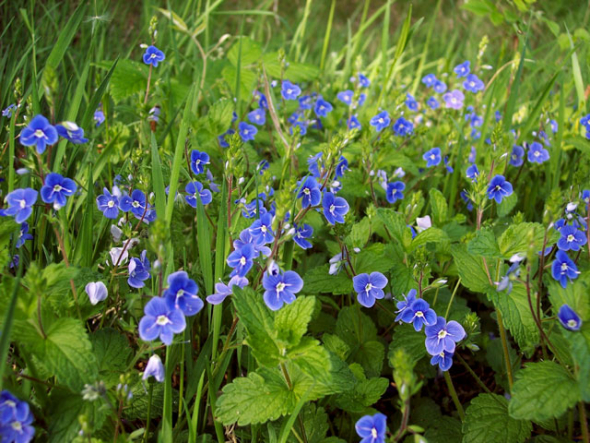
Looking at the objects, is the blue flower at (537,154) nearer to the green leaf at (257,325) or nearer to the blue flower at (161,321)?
the green leaf at (257,325)

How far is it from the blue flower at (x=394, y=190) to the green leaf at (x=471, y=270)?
78cm

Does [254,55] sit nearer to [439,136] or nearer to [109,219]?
[439,136]

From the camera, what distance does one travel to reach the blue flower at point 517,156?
315cm

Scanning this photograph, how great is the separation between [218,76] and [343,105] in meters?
1.05

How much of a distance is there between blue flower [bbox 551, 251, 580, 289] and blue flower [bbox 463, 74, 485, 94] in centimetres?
219

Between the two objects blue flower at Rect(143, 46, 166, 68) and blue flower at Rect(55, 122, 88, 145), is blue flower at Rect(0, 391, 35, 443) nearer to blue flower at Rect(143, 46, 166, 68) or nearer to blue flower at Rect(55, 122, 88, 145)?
blue flower at Rect(55, 122, 88, 145)

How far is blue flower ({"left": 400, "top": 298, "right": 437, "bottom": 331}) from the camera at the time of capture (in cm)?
195

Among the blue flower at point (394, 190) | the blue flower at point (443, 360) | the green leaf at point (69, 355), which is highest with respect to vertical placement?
the green leaf at point (69, 355)

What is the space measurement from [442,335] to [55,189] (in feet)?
4.96

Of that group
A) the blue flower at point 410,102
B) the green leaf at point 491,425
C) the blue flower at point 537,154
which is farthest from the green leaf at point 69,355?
the blue flower at point 410,102

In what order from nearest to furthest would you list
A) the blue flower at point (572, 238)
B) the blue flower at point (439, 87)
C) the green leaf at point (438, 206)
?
the blue flower at point (572, 238), the green leaf at point (438, 206), the blue flower at point (439, 87)

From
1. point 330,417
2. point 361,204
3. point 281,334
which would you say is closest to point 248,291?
point 281,334

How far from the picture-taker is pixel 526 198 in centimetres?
340

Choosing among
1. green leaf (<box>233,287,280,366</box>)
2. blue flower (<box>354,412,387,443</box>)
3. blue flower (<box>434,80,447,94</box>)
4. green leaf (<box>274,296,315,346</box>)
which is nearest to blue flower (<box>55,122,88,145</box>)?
green leaf (<box>233,287,280,366</box>)
